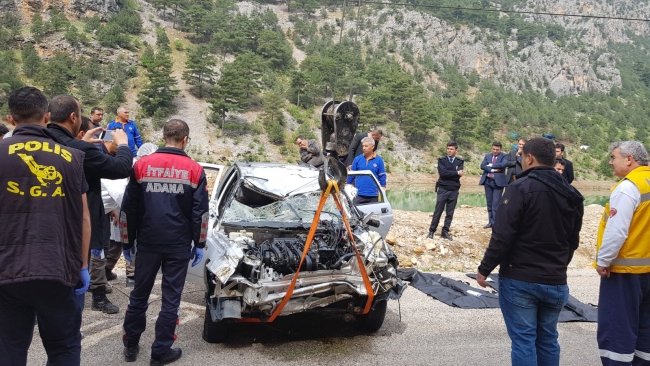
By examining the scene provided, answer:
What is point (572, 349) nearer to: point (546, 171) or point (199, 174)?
point (546, 171)

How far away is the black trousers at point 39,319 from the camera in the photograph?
2682mm

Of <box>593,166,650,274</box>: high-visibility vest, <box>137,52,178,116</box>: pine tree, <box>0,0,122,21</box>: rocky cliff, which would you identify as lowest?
<box>137,52,178,116</box>: pine tree

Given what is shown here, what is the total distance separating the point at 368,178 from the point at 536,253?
197 inches

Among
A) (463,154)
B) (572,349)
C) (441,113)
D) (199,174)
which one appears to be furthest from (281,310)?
(441,113)

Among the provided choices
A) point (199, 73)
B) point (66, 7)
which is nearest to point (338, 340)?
point (199, 73)

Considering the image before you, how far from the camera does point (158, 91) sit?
53.3 metres

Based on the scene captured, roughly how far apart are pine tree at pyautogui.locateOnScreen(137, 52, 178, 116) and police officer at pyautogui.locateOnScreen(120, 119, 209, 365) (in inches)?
2006

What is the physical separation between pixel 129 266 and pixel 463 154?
61652mm

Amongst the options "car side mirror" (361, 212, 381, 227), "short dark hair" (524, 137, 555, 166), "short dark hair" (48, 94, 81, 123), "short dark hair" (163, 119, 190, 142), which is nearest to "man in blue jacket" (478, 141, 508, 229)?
"car side mirror" (361, 212, 381, 227)

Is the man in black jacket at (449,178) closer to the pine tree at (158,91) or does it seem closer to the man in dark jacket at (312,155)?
the man in dark jacket at (312,155)

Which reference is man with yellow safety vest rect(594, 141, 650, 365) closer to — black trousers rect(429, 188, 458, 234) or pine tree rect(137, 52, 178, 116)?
black trousers rect(429, 188, 458, 234)

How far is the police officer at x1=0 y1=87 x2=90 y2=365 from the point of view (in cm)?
264

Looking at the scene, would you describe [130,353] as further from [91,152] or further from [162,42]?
[162,42]

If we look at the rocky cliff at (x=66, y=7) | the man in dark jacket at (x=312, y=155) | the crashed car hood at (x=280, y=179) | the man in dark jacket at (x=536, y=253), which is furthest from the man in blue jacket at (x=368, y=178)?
the rocky cliff at (x=66, y=7)
